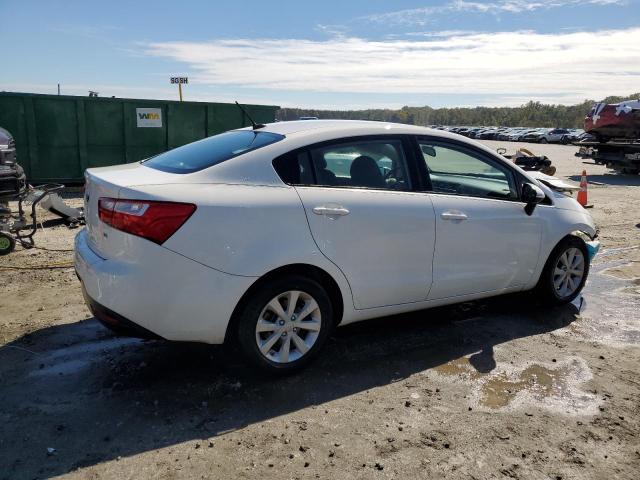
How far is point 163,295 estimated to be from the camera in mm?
3287

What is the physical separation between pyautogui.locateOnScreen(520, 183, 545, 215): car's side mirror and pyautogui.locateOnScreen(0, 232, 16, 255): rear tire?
561 centimetres

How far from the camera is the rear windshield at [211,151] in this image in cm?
375

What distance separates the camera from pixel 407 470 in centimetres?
287

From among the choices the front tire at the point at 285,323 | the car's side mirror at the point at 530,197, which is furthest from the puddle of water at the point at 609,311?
the front tire at the point at 285,323

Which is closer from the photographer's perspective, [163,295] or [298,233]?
[163,295]

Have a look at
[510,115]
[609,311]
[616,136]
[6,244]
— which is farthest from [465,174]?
[510,115]

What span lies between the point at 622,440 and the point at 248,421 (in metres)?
2.12

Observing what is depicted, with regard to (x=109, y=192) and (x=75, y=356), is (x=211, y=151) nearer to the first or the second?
(x=109, y=192)

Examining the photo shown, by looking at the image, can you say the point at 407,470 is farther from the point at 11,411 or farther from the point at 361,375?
the point at 11,411

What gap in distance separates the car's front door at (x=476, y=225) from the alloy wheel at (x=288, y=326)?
1.07 meters

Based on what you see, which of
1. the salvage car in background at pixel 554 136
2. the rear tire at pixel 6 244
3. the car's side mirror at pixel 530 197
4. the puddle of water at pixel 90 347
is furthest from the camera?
the salvage car in background at pixel 554 136

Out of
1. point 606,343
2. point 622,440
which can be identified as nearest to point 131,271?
point 622,440

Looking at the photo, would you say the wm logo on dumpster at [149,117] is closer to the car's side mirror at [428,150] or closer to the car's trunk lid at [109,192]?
the car's trunk lid at [109,192]

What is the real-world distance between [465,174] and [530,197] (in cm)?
58
